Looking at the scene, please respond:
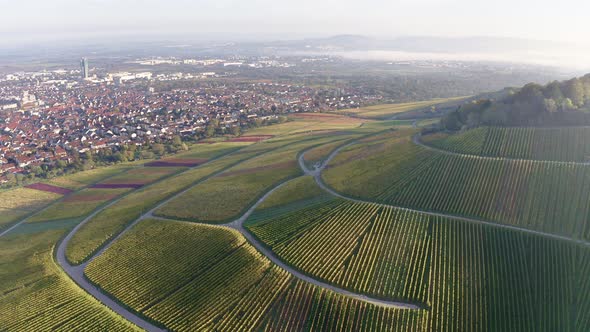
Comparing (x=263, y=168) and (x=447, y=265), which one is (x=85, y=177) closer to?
(x=263, y=168)

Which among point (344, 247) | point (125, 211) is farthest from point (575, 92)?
point (125, 211)

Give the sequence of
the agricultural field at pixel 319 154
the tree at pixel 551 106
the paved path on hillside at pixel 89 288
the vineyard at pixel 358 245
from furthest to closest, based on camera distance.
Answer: the agricultural field at pixel 319 154 < the tree at pixel 551 106 < the vineyard at pixel 358 245 < the paved path on hillside at pixel 89 288

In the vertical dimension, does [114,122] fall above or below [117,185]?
above

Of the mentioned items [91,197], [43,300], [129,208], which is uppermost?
[129,208]

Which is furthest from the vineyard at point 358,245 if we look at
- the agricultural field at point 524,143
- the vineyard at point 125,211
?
the agricultural field at point 524,143

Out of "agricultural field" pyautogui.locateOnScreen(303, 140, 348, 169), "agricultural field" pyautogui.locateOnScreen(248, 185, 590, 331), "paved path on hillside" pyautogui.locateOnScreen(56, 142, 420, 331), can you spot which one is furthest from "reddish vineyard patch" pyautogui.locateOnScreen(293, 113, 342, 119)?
"agricultural field" pyautogui.locateOnScreen(248, 185, 590, 331)

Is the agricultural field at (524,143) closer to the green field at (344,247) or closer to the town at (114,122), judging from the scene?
the green field at (344,247)

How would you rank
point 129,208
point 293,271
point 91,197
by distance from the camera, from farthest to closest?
point 91,197
point 129,208
point 293,271
